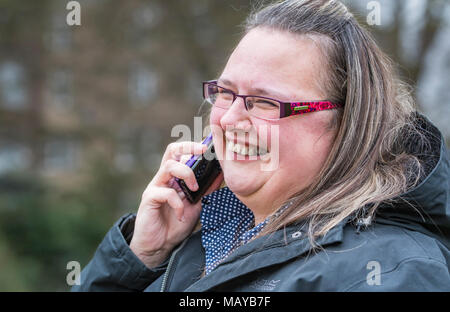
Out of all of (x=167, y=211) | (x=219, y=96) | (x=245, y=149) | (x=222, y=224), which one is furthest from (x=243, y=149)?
(x=167, y=211)

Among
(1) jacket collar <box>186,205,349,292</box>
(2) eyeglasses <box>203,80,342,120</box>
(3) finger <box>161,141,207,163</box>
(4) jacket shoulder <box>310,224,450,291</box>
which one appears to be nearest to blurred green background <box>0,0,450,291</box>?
(3) finger <box>161,141,207,163</box>

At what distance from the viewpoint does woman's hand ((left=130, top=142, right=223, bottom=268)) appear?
2422 millimetres

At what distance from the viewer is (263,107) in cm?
191

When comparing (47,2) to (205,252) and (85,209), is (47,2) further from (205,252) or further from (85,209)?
(205,252)

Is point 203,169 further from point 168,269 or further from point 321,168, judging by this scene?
point 321,168

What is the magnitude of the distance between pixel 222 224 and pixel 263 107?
68 centimetres

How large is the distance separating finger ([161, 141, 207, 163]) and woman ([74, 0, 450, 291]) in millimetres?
281

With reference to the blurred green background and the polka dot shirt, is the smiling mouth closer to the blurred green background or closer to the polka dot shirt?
the polka dot shirt

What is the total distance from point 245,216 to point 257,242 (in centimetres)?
53

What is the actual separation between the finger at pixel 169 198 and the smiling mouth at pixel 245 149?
0.53 meters

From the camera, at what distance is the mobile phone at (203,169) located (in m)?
2.45

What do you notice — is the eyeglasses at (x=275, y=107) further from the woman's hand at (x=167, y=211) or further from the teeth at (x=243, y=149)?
the woman's hand at (x=167, y=211)

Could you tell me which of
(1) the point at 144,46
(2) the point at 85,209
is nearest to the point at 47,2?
(1) the point at 144,46

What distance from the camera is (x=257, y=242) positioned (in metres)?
1.80
